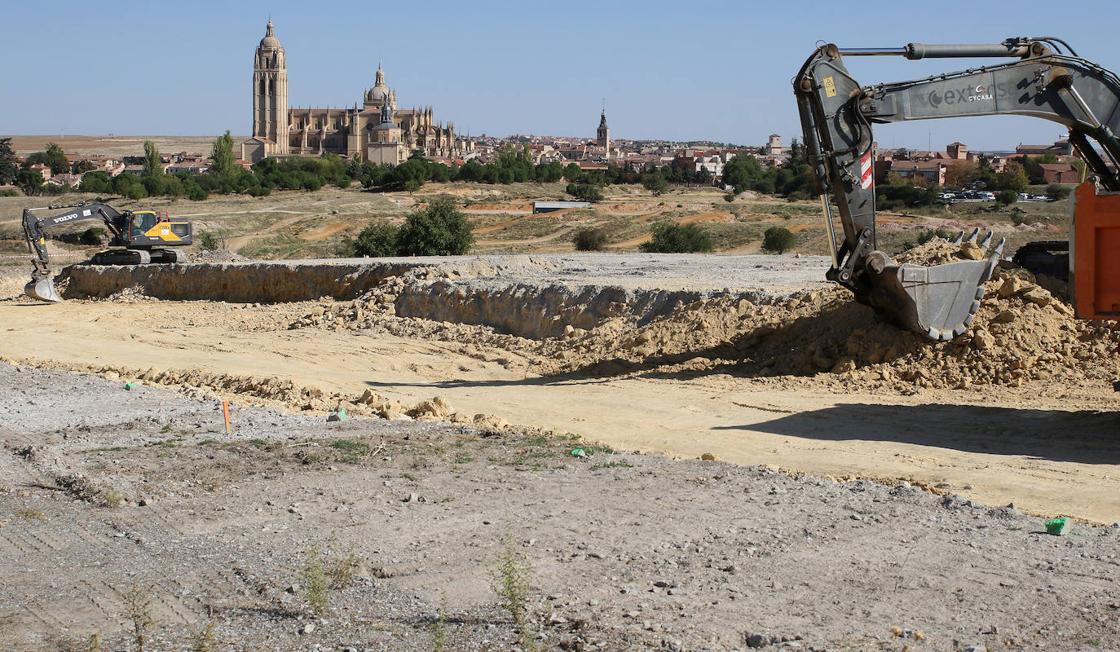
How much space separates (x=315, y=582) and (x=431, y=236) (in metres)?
32.4

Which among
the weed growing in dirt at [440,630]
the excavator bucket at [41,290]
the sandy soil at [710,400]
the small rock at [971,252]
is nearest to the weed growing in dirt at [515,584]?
the weed growing in dirt at [440,630]

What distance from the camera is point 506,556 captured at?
8422 mm

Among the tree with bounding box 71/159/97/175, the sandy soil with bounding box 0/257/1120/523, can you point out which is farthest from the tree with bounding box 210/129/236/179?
the sandy soil with bounding box 0/257/1120/523

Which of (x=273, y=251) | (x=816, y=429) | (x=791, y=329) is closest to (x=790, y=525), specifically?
(x=816, y=429)

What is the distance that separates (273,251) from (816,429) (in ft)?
148

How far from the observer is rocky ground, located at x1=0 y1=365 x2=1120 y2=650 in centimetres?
723

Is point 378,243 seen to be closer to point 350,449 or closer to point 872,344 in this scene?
point 872,344

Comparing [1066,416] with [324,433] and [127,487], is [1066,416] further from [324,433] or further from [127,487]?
[127,487]

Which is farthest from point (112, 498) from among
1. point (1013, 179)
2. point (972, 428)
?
point (1013, 179)

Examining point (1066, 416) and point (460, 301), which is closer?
point (1066, 416)

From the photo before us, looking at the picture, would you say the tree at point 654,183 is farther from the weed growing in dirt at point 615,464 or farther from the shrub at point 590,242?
the weed growing in dirt at point 615,464

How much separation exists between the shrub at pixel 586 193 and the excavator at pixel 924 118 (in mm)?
77693

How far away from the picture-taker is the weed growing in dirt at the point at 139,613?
7.18 m

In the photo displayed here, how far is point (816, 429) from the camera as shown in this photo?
14469 mm
